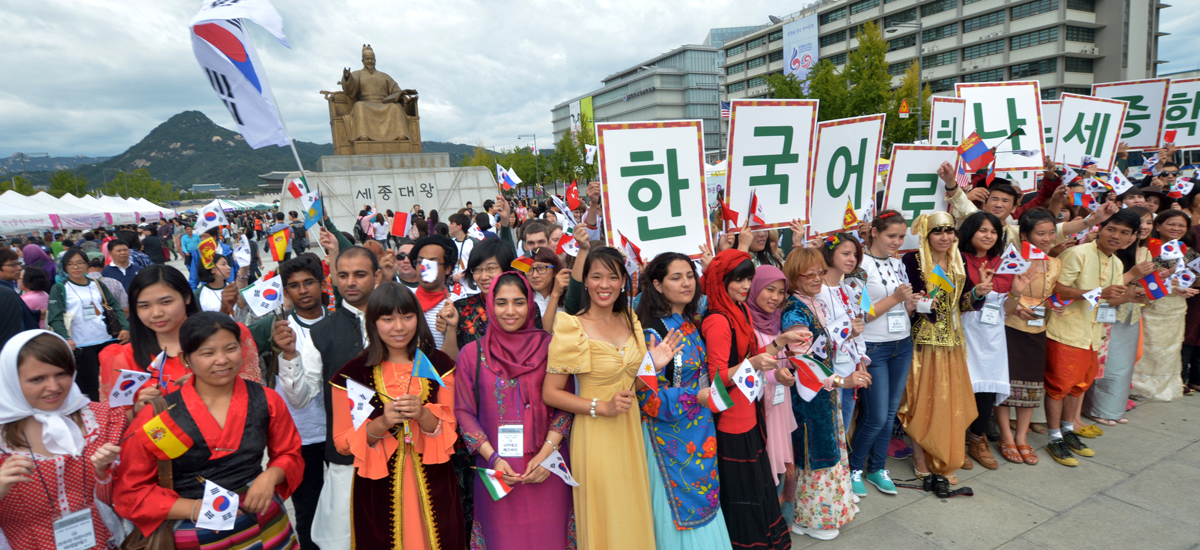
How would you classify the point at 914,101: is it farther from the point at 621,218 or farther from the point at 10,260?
the point at 10,260

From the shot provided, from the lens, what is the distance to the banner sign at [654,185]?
3.41 meters

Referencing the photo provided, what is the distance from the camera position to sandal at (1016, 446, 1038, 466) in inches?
164

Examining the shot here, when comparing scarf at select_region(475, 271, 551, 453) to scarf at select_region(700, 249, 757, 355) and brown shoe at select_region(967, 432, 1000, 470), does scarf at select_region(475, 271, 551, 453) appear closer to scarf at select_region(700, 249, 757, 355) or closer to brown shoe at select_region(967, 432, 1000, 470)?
scarf at select_region(700, 249, 757, 355)

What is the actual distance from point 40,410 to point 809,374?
10.4 feet

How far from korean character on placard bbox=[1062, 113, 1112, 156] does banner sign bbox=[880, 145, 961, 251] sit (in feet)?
9.20

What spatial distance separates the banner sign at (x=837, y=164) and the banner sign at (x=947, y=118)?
1795mm

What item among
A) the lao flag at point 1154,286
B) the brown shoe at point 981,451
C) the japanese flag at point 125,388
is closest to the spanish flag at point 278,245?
the japanese flag at point 125,388

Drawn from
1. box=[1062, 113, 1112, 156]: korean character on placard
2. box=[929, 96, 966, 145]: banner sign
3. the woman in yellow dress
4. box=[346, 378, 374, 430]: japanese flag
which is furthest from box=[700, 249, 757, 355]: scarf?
box=[1062, 113, 1112, 156]: korean character on placard

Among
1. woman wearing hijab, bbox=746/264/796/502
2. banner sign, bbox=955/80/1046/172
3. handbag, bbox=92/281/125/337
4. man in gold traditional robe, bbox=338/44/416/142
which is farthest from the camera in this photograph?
man in gold traditional robe, bbox=338/44/416/142

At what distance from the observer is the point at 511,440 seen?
2.53 m

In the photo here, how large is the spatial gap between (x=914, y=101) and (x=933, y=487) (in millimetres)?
28293

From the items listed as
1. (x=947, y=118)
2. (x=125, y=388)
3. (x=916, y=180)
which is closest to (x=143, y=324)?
(x=125, y=388)

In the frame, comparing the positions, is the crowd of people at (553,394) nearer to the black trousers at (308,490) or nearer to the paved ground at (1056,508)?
the black trousers at (308,490)

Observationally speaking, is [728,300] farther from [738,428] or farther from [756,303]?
[738,428]
